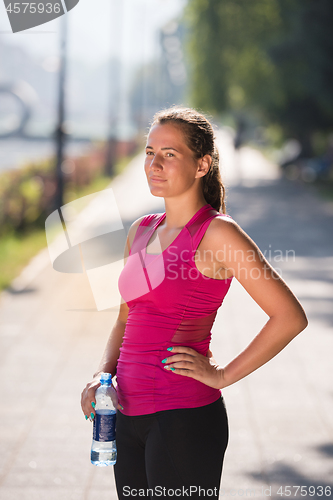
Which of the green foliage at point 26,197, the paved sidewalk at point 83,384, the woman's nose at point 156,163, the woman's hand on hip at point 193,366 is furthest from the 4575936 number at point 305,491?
the green foliage at point 26,197

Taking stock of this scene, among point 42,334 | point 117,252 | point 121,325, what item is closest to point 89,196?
point 117,252

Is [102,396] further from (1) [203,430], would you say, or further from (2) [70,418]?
(2) [70,418]

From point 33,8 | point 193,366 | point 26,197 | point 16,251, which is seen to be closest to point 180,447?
point 193,366

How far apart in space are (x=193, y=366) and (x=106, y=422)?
0.37 metres

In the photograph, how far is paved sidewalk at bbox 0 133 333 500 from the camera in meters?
3.81

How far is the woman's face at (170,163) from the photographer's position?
6.86ft

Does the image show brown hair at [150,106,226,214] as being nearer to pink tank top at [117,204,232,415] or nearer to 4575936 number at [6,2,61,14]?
pink tank top at [117,204,232,415]

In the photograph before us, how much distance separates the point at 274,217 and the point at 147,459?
15160 mm

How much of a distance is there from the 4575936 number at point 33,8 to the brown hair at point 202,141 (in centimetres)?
219

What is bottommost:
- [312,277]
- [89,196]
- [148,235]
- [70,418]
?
[89,196]

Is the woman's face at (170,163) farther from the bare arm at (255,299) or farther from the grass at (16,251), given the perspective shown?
the grass at (16,251)

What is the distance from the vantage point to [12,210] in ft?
41.3

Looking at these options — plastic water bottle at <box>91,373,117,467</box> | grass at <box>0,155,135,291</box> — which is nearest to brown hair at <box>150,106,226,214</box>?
plastic water bottle at <box>91,373,117,467</box>

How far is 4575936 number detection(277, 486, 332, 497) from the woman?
1.79 metres
